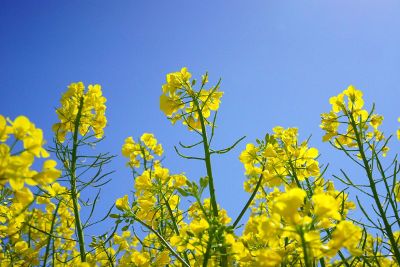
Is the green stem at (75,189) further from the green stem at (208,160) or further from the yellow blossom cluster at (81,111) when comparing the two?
the green stem at (208,160)

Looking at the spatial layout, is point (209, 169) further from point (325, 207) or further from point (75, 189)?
point (75, 189)

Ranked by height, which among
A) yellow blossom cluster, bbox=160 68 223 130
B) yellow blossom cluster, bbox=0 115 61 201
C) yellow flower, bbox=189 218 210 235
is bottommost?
yellow flower, bbox=189 218 210 235

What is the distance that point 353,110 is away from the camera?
3.37 meters

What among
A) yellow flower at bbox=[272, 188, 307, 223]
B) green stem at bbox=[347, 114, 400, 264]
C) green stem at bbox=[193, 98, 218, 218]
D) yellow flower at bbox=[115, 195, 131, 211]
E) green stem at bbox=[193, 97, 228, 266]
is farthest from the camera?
yellow flower at bbox=[115, 195, 131, 211]

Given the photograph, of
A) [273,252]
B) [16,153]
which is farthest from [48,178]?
[273,252]

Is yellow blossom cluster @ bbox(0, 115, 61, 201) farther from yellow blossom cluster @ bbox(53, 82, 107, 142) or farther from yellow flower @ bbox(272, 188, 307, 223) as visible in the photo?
yellow blossom cluster @ bbox(53, 82, 107, 142)

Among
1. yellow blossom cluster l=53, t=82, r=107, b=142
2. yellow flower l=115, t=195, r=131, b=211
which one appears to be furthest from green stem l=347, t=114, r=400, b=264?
yellow blossom cluster l=53, t=82, r=107, b=142

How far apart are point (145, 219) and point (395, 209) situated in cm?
211

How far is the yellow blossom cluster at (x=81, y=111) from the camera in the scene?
3.39 metres

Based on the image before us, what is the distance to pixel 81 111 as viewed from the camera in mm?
3426

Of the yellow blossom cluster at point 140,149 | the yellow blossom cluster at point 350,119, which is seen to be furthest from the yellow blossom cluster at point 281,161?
the yellow blossom cluster at point 140,149

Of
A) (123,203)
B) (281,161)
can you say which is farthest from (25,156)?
(281,161)

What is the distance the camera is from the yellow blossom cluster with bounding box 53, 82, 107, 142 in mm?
3389

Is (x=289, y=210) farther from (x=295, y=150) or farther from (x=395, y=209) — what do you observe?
(x=295, y=150)
